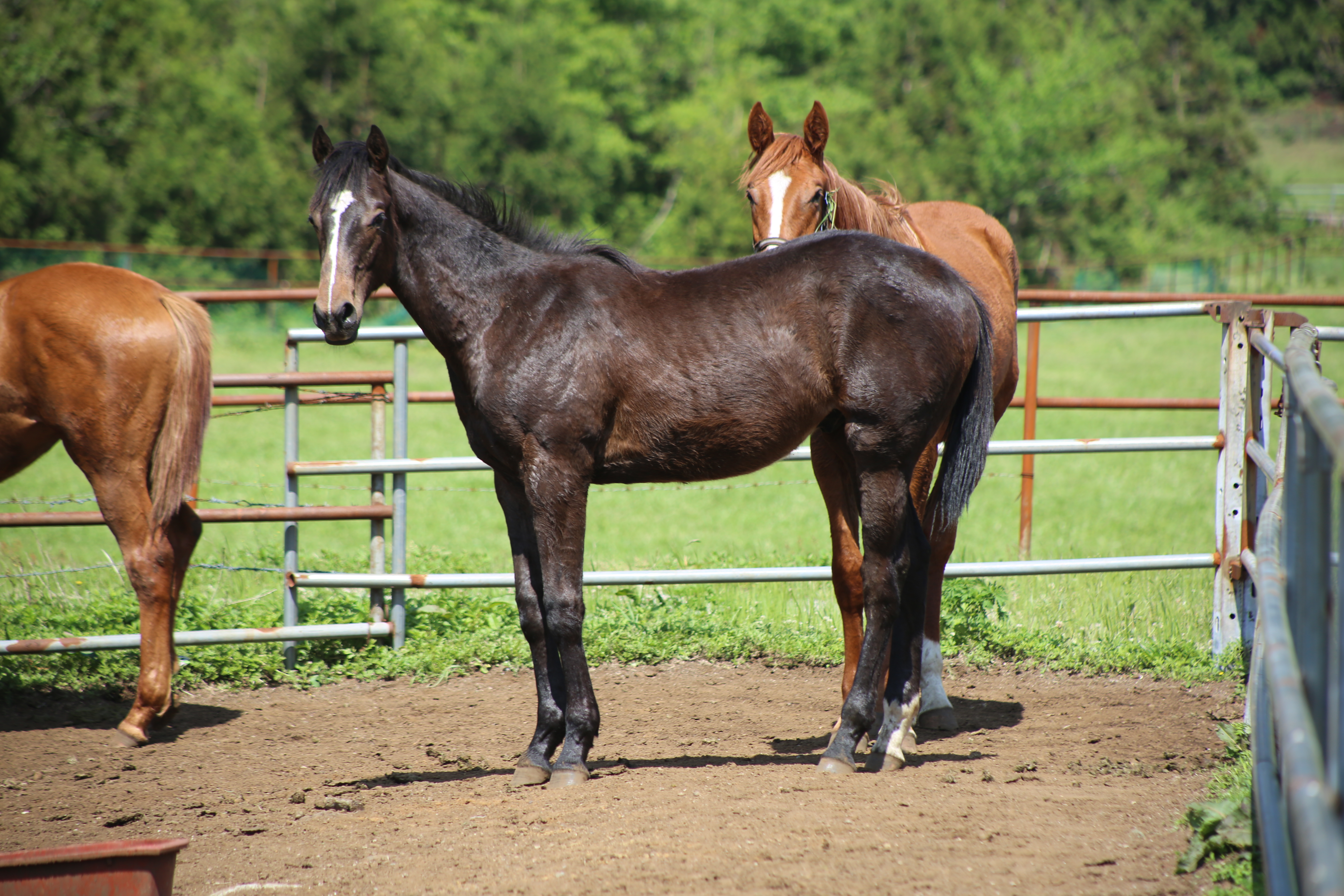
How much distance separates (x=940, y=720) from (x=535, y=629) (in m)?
1.80

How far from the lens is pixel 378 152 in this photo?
11.9ft

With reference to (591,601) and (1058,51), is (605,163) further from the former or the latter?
(591,601)

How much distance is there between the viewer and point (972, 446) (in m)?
3.85

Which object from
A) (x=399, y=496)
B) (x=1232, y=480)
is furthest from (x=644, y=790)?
(x=1232, y=480)

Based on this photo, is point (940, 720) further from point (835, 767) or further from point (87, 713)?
point (87, 713)

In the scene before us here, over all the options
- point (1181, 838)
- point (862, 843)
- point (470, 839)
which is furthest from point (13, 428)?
point (1181, 838)

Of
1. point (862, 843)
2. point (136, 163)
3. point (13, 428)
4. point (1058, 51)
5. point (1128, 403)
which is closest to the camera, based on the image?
point (862, 843)

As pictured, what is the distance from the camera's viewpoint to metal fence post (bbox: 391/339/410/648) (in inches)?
213

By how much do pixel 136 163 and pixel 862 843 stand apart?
29137 mm

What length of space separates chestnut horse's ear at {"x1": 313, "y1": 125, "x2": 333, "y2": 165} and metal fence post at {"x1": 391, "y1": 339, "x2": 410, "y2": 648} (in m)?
1.70

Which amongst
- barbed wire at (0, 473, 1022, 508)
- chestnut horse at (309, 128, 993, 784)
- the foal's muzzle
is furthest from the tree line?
the foal's muzzle

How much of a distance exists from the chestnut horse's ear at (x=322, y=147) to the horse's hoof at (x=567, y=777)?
2.32m

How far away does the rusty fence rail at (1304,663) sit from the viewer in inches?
54.7

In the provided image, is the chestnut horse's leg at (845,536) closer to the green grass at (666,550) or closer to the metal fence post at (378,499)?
the green grass at (666,550)
